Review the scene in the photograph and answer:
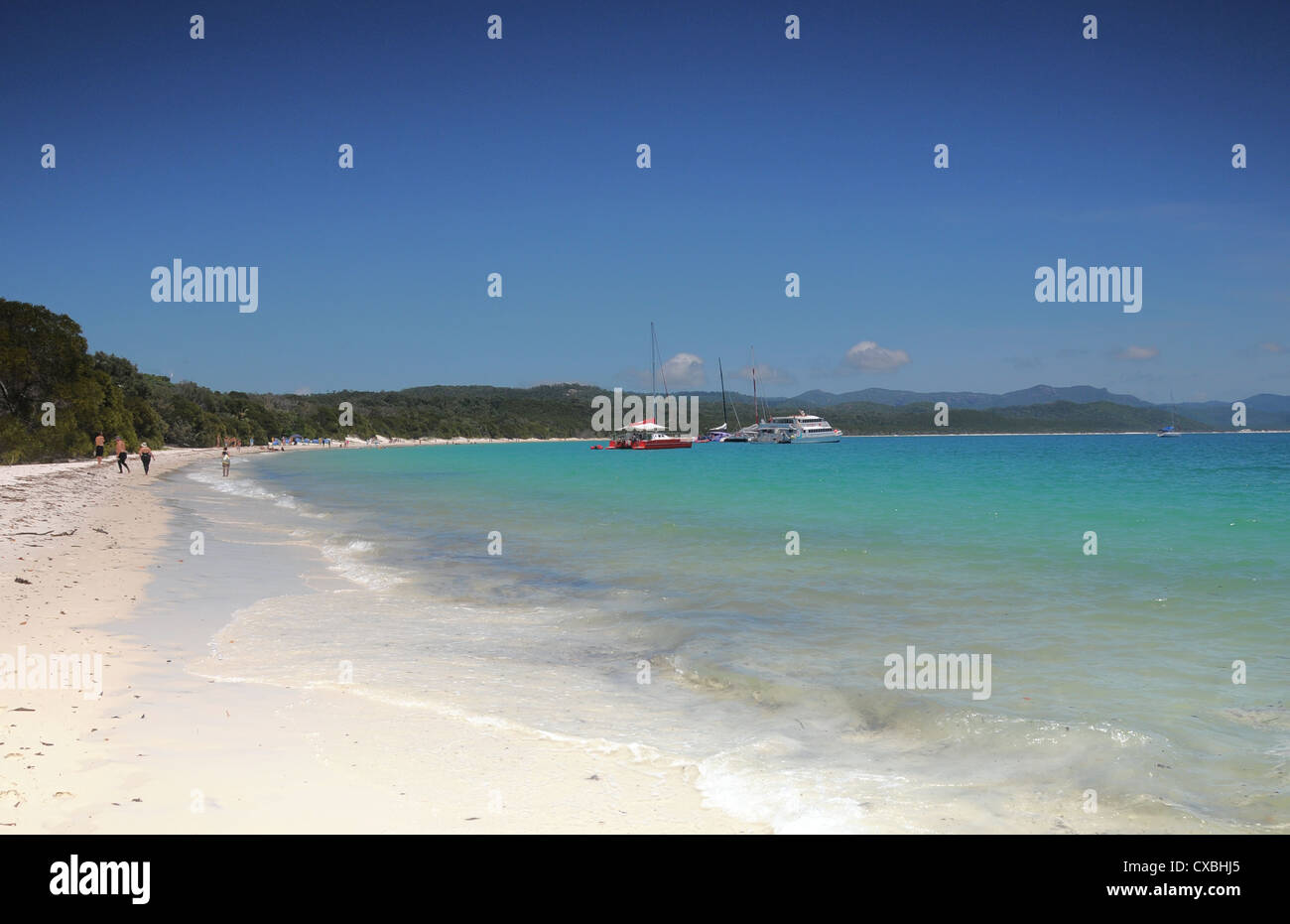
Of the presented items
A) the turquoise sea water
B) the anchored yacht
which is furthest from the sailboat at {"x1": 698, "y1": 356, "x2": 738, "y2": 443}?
the turquoise sea water

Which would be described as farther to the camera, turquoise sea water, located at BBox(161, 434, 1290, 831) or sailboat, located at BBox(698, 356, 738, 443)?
sailboat, located at BBox(698, 356, 738, 443)

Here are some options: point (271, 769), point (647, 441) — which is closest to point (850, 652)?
point (271, 769)

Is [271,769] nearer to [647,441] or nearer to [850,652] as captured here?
[850,652]

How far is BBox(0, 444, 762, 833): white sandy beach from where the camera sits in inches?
159

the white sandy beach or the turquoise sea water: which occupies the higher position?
the white sandy beach

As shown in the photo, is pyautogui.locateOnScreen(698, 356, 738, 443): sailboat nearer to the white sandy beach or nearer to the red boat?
the red boat

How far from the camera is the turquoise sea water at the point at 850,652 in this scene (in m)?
5.05

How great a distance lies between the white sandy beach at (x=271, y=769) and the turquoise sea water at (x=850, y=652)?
0.47 metres

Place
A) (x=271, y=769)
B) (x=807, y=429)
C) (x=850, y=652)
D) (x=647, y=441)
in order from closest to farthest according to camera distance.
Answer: (x=271, y=769) → (x=850, y=652) → (x=647, y=441) → (x=807, y=429)

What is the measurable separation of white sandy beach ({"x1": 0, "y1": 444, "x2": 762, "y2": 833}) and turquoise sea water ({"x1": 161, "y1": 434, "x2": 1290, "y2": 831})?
47 cm

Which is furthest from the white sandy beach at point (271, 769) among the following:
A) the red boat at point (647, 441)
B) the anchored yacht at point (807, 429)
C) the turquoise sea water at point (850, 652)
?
the anchored yacht at point (807, 429)

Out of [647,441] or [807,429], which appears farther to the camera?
[807,429]

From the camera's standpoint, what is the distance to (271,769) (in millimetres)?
4707

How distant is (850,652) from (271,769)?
5.95m
